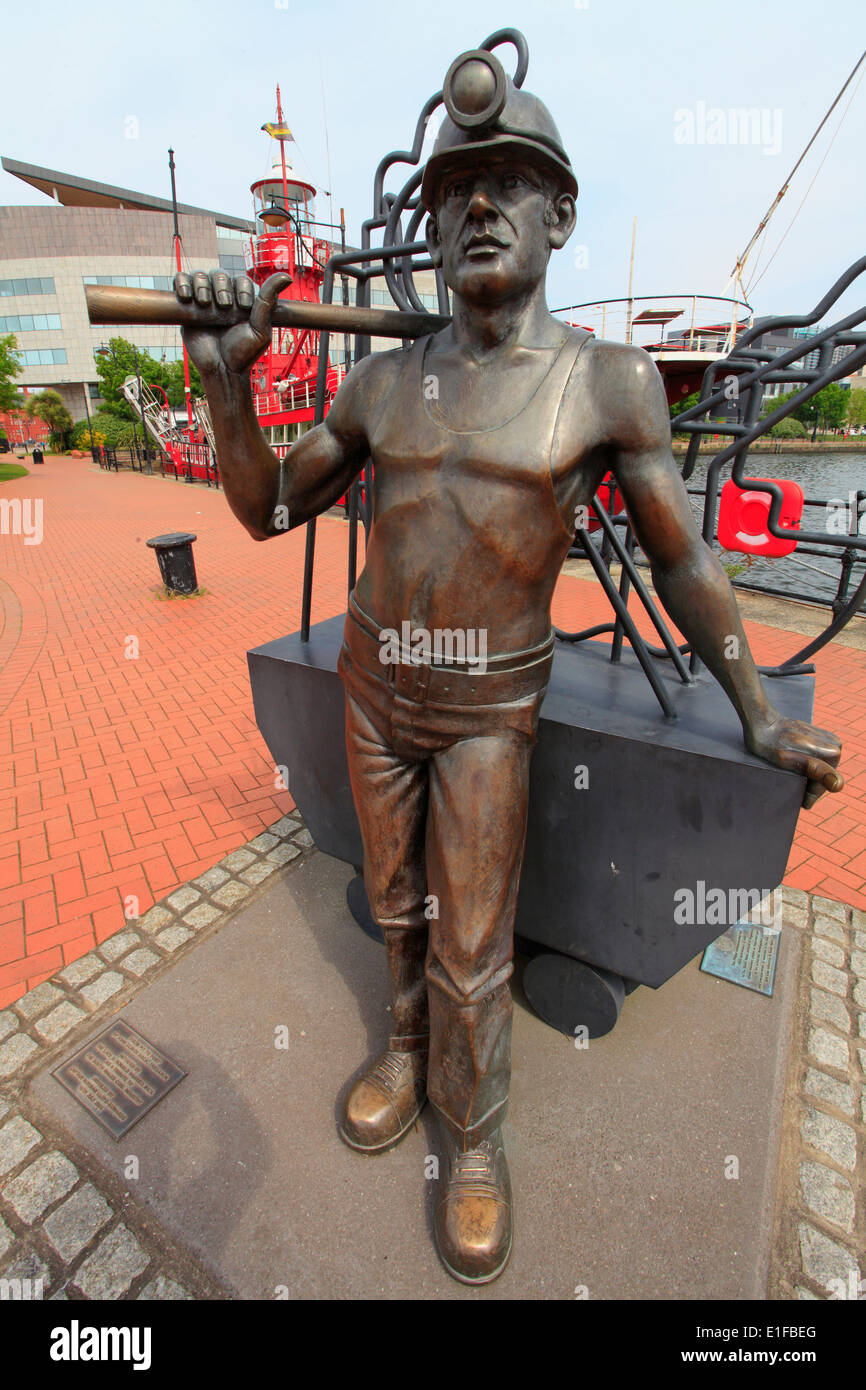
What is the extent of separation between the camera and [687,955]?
2070 mm

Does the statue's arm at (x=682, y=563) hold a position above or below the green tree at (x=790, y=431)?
below

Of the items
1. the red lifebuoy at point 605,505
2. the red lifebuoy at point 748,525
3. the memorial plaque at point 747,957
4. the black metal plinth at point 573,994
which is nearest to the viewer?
the black metal plinth at point 573,994

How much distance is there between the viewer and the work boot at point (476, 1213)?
5.75 ft

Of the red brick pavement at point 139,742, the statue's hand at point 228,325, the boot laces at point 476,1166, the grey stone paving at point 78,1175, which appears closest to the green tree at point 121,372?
the red brick pavement at point 139,742

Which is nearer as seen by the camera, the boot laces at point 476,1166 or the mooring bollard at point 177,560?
the boot laces at point 476,1166

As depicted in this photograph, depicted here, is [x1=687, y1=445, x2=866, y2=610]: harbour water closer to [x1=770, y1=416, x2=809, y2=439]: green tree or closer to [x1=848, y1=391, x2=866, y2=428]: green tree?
[x1=770, y1=416, x2=809, y2=439]: green tree

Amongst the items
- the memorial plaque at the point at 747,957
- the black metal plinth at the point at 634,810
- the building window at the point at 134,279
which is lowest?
the memorial plaque at the point at 747,957

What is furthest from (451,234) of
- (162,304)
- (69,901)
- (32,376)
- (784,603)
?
(32,376)

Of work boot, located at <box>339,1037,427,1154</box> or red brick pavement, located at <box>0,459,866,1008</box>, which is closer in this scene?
Result: work boot, located at <box>339,1037,427,1154</box>

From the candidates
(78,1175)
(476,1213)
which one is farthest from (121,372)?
(476,1213)

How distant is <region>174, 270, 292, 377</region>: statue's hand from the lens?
61.8 inches

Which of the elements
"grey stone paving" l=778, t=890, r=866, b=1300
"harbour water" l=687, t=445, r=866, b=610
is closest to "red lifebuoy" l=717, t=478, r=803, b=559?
"harbour water" l=687, t=445, r=866, b=610

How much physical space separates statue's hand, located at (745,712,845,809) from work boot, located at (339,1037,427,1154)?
4.56ft

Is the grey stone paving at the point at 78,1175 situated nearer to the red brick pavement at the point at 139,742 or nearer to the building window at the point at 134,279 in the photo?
the red brick pavement at the point at 139,742
